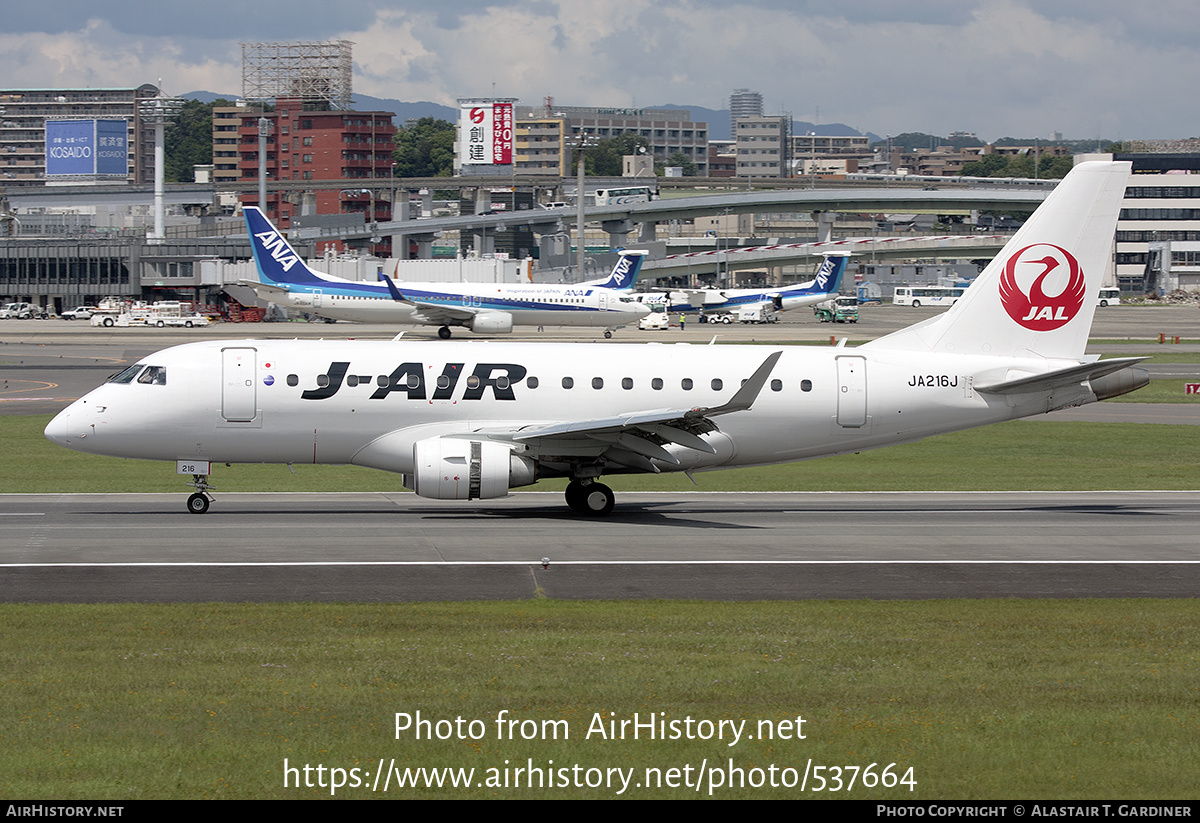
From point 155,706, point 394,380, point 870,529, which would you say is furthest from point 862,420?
point 155,706

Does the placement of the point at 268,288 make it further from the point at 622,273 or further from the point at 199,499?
the point at 199,499

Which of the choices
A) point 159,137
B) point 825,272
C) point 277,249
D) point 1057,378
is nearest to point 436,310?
point 277,249

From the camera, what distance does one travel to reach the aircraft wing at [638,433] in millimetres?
28172

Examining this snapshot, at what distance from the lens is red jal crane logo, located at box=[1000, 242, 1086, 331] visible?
32375mm

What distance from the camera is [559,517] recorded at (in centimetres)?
3042

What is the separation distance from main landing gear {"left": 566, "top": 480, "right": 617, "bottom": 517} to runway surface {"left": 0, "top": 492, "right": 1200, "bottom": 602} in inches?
15.0

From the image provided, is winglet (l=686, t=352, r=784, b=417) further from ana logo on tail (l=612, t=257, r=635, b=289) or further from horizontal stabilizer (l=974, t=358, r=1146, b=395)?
ana logo on tail (l=612, t=257, r=635, b=289)

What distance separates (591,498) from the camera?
30.6 m

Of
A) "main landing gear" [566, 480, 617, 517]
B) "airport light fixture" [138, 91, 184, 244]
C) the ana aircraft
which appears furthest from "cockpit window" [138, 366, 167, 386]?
"airport light fixture" [138, 91, 184, 244]

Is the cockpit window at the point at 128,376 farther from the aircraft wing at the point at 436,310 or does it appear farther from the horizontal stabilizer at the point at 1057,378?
the aircraft wing at the point at 436,310

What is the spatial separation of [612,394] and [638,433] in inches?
68.3

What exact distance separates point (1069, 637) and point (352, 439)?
17.2 m

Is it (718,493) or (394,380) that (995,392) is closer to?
(718,493)

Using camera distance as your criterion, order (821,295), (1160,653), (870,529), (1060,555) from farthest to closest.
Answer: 1. (821,295)
2. (870,529)
3. (1060,555)
4. (1160,653)
